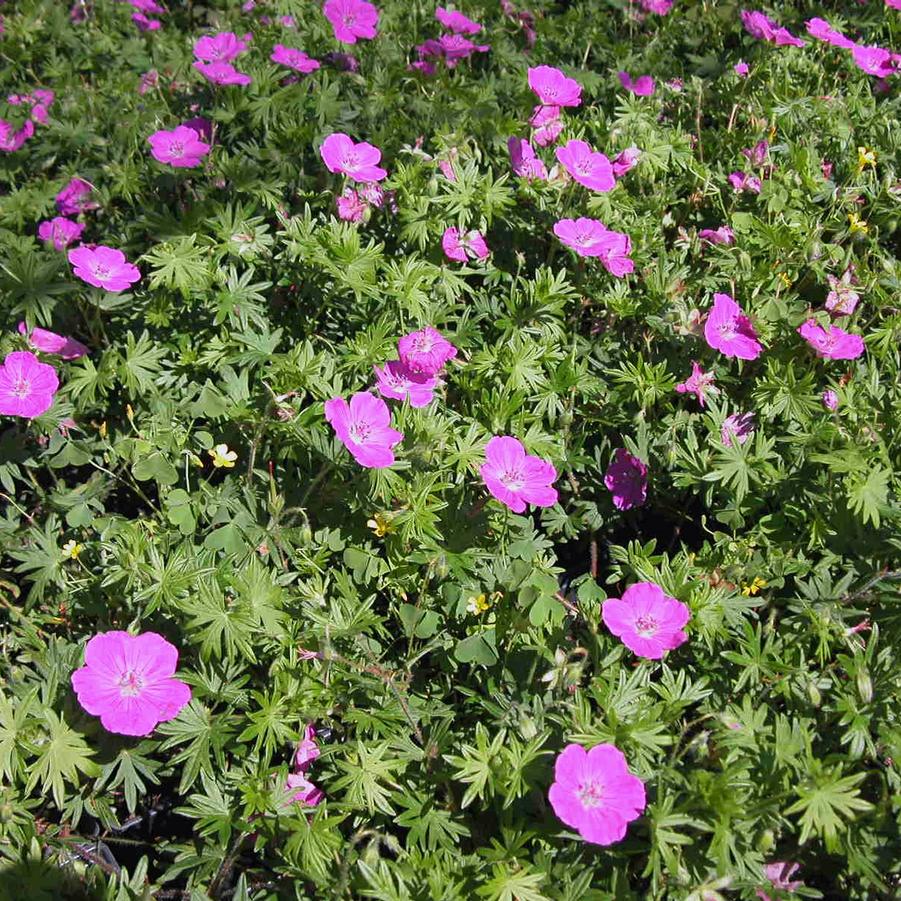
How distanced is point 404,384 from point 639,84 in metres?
1.93

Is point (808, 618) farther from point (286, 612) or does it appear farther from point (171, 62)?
point (171, 62)

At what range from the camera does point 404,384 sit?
8.21ft

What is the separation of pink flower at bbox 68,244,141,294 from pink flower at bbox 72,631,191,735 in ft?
3.63

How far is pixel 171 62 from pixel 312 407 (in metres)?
2.30

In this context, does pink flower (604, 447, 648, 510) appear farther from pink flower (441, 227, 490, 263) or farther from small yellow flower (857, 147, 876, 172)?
small yellow flower (857, 147, 876, 172)

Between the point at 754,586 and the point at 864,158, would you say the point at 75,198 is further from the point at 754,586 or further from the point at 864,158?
the point at 864,158

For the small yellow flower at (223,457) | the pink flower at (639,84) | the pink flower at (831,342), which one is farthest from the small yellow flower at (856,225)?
the small yellow flower at (223,457)

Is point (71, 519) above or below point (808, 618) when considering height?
below

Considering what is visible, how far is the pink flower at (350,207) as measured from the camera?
2.81 metres

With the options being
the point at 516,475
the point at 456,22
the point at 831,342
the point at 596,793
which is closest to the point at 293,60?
the point at 456,22

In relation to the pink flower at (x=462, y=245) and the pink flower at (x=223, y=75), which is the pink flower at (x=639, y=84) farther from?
the pink flower at (x=223, y=75)

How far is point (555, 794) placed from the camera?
5.54 feet

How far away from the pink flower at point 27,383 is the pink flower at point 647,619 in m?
1.52

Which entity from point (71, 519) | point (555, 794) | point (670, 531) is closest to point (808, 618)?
point (670, 531)
